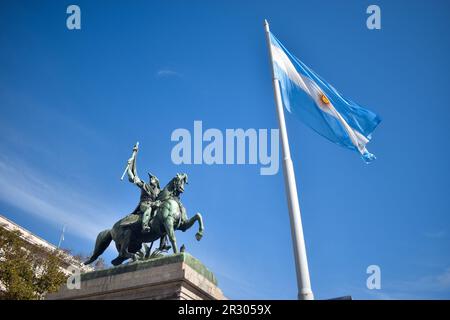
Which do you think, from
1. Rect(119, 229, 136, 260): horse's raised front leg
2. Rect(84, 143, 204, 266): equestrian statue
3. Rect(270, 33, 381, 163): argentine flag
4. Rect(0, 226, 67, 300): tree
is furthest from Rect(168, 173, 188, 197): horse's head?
Rect(0, 226, 67, 300): tree

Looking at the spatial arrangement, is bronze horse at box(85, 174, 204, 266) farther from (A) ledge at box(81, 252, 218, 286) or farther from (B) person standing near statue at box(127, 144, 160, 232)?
(A) ledge at box(81, 252, 218, 286)

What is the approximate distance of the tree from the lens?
31469 mm

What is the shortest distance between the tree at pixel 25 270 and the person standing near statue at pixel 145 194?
20.1m

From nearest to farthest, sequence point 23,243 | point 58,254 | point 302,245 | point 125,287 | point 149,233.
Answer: point 302,245, point 125,287, point 149,233, point 23,243, point 58,254

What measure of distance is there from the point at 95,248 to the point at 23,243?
971 inches

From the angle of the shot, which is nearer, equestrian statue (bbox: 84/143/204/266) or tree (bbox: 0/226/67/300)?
equestrian statue (bbox: 84/143/204/266)

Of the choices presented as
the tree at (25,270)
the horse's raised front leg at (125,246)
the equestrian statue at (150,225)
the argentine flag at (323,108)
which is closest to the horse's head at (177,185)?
the equestrian statue at (150,225)

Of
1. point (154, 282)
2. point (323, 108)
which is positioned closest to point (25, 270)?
point (154, 282)

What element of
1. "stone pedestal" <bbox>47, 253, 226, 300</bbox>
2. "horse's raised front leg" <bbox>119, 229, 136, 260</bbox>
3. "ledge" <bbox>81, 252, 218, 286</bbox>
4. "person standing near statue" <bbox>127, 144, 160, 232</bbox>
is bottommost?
"stone pedestal" <bbox>47, 253, 226, 300</bbox>

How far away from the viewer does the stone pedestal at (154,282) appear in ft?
38.9
